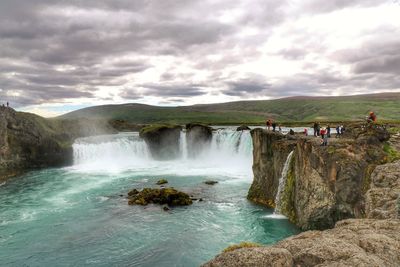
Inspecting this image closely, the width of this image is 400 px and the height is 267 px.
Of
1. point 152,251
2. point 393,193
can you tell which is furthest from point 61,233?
point 393,193

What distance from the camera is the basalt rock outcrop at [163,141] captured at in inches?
3770

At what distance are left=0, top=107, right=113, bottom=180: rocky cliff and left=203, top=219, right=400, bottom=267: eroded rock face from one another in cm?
7349

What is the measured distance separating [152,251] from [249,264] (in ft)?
71.4

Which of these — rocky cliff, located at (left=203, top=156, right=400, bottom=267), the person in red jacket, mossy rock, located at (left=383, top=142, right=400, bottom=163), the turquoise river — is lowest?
the turquoise river

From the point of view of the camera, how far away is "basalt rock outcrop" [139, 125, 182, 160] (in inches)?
3770

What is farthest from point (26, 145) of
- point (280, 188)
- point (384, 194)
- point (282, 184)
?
point (384, 194)

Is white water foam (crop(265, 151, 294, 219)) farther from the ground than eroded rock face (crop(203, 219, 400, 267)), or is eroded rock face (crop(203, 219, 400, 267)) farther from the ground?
eroded rock face (crop(203, 219, 400, 267))

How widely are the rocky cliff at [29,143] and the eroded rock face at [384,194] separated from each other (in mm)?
70167

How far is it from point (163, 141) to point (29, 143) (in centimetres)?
3309

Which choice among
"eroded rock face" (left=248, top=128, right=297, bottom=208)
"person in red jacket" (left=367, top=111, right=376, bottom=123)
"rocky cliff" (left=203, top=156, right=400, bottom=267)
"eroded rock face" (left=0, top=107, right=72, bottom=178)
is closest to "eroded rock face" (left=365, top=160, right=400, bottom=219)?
"rocky cliff" (left=203, top=156, right=400, bottom=267)

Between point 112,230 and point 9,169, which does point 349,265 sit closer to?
point 112,230

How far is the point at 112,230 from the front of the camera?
36406mm

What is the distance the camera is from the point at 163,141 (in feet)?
316

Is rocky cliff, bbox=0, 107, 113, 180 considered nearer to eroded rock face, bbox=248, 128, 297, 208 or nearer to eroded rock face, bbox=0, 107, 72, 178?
eroded rock face, bbox=0, 107, 72, 178
